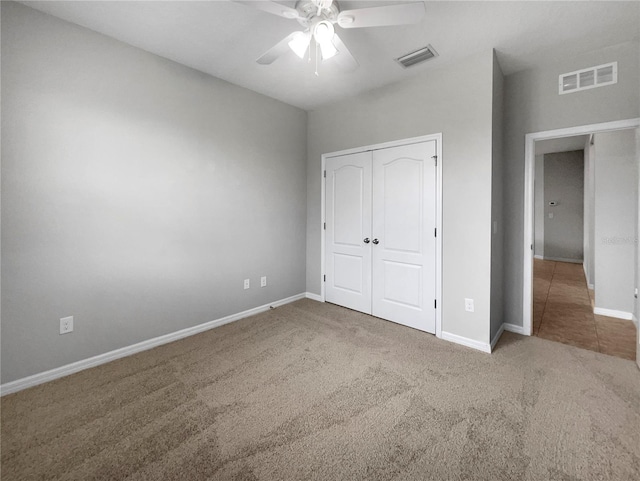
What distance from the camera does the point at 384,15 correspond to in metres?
1.58

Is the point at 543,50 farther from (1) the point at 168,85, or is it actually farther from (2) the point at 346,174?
(1) the point at 168,85

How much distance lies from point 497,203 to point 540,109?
3.41 feet

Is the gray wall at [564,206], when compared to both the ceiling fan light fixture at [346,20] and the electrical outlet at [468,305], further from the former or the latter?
the ceiling fan light fixture at [346,20]

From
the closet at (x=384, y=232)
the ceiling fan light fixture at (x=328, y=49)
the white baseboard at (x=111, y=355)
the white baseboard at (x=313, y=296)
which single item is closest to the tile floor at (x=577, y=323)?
the closet at (x=384, y=232)

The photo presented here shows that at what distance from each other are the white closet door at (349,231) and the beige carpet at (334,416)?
1100mm

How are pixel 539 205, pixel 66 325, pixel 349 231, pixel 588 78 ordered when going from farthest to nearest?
pixel 539 205
pixel 349 231
pixel 588 78
pixel 66 325

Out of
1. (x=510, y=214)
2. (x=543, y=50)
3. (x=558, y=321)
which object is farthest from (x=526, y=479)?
(x=543, y=50)

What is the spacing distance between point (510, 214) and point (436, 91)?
1506 mm

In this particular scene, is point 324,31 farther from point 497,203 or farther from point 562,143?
point 562,143

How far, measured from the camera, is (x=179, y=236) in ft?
9.23

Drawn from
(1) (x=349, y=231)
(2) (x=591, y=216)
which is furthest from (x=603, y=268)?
(1) (x=349, y=231)

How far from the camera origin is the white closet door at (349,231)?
3.47 meters

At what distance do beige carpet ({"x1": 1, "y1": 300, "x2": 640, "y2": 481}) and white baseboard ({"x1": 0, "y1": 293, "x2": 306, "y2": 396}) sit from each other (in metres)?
0.07

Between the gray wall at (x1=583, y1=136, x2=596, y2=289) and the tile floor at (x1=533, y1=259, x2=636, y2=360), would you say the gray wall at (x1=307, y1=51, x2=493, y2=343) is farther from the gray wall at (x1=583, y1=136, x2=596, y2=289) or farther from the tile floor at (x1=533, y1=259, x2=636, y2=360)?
the gray wall at (x1=583, y1=136, x2=596, y2=289)
